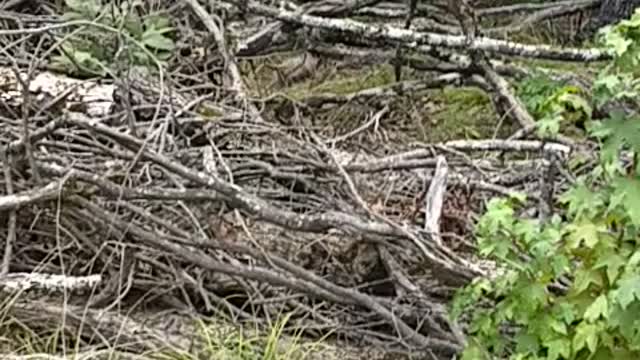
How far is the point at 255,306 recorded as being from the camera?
3465mm

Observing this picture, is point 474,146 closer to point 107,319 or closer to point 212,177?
point 212,177

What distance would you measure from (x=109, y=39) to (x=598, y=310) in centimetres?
285

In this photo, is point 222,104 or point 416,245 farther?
point 222,104

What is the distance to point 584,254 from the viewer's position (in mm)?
2584

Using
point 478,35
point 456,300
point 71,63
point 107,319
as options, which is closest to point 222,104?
point 71,63

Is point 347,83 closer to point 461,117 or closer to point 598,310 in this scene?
point 461,117

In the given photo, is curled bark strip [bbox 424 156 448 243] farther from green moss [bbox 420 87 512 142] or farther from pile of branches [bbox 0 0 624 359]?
green moss [bbox 420 87 512 142]

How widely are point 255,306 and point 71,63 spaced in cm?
162

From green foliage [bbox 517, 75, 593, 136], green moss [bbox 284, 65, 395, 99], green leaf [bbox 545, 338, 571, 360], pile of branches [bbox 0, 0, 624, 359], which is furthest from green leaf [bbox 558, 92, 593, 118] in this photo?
green moss [bbox 284, 65, 395, 99]

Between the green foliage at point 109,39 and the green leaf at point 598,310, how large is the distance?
7.17 ft

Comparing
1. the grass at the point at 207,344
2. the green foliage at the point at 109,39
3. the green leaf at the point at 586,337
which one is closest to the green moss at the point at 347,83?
the green foliage at the point at 109,39

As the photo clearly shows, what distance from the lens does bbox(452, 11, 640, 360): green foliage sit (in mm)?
2361

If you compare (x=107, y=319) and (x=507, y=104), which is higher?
(x=507, y=104)

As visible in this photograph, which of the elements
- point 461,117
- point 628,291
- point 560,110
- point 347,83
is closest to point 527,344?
point 628,291
